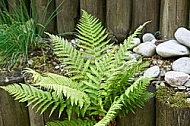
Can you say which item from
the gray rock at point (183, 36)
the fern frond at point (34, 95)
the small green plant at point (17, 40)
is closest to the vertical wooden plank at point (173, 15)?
the gray rock at point (183, 36)

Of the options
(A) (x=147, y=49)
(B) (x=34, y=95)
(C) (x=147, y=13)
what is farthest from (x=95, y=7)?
(B) (x=34, y=95)

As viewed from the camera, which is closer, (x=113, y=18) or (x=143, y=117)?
(x=143, y=117)

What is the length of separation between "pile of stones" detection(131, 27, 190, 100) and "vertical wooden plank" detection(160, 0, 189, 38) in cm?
8

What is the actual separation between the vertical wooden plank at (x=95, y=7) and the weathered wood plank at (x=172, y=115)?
2.55ft

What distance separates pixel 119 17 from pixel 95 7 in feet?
0.53

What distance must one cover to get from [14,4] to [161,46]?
3.23ft

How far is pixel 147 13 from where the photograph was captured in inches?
87.0

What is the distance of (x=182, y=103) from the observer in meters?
1.71

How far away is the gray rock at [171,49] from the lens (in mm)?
1950

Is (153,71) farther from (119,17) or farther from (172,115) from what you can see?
(119,17)

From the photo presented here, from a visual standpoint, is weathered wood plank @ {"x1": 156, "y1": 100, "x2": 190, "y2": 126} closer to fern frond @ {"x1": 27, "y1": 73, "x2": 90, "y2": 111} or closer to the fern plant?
the fern plant

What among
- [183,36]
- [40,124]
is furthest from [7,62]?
[183,36]

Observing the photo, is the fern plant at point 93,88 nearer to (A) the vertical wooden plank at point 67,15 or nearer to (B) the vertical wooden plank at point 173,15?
(B) the vertical wooden plank at point 173,15

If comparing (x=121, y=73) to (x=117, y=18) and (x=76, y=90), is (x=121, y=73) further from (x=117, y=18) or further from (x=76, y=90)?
(x=117, y=18)
